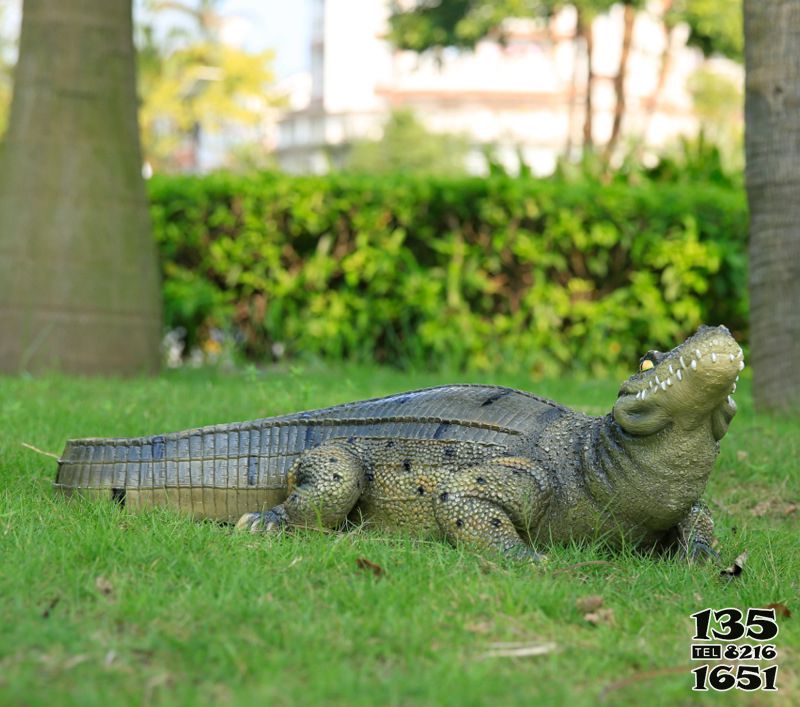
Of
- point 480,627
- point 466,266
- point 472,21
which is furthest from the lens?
point 472,21

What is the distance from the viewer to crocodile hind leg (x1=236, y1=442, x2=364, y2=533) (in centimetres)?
443

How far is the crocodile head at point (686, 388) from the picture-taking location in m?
3.76

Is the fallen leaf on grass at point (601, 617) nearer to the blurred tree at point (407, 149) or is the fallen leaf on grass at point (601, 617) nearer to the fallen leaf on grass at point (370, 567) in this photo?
the fallen leaf on grass at point (370, 567)

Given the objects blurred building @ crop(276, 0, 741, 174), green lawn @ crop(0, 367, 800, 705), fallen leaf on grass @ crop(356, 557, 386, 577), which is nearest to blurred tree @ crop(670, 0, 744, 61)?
green lawn @ crop(0, 367, 800, 705)

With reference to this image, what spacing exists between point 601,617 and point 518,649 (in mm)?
437

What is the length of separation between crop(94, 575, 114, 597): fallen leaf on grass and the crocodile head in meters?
1.88

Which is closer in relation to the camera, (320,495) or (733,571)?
(733,571)

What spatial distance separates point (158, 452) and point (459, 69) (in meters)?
76.1

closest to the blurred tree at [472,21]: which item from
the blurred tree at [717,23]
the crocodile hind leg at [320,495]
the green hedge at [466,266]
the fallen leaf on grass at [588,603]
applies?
the blurred tree at [717,23]

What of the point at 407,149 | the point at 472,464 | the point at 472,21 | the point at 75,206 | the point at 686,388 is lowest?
the point at 472,464

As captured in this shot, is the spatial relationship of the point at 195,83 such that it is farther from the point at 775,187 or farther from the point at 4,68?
the point at 775,187

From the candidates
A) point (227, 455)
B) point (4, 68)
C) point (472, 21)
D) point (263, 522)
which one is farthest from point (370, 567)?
point (4, 68)

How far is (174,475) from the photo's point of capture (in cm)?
474

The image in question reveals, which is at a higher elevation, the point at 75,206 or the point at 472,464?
the point at 75,206
